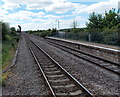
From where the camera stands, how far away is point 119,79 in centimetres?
721

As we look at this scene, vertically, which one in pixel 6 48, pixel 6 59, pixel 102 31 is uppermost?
pixel 102 31

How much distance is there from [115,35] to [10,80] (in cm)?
1463

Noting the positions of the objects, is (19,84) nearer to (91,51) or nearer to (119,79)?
(119,79)

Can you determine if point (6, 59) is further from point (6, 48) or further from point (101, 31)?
point (101, 31)

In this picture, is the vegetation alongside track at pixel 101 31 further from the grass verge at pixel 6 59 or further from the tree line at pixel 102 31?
the grass verge at pixel 6 59

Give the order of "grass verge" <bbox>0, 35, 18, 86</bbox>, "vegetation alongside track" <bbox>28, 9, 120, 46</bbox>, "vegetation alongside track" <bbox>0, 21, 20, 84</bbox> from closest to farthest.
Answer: "grass verge" <bbox>0, 35, 18, 86</bbox> < "vegetation alongside track" <bbox>0, 21, 20, 84</bbox> < "vegetation alongside track" <bbox>28, 9, 120, 46</bbox>

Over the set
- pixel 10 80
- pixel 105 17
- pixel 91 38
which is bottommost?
pixel 10 80

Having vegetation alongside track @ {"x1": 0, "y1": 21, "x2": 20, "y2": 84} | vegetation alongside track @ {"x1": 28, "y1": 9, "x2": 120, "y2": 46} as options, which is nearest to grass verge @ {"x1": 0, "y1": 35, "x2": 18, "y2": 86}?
vegetation alongside track @ {"x1": 0, "y1": 21, "x2": 20, "y2": 84}

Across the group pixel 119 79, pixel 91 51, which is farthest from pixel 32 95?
pixel 91 51

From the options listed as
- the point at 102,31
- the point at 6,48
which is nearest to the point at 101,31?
the point at 102,31

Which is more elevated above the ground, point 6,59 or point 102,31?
point 102,31

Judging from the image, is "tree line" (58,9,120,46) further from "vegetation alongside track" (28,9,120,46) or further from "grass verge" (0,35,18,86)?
"grass verge" (0,35,18,86)

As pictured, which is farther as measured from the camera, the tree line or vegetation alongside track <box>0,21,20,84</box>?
the tree line

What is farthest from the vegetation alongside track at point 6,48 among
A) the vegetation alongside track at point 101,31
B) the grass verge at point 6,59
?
the vegetation alongside track at point 101,31
